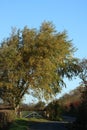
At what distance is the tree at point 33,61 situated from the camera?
193ft

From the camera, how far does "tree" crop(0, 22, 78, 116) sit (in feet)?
193

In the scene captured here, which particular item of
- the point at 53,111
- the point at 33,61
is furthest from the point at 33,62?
the point at 53,111

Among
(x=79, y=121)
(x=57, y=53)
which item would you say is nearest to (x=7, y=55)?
(x=57, y=53)

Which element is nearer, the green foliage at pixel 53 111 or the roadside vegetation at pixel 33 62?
the roadside vegetation at pixel 33 62

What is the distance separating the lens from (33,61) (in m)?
58.8

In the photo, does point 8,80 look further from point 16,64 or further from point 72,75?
point 72,75

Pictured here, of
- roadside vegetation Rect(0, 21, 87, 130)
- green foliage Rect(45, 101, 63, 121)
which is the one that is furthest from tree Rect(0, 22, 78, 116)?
green foliage Rect(45, 101, 63, 121)

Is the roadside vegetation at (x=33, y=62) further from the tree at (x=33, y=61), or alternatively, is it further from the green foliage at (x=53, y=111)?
the green foliage at (x=53, y=111)

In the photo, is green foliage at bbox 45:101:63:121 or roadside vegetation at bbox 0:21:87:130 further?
green foliage at bbox 45:101:63:121

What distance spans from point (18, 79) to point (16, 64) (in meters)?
2.12

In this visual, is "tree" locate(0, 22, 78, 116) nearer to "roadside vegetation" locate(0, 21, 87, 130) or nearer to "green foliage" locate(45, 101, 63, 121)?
"roadside vegetation" locate(0, 21, 87, 130)

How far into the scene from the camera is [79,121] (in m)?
33.4

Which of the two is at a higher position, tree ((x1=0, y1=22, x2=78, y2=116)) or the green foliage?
tree ((x1=0, y1=22, x2=78, y2=116))

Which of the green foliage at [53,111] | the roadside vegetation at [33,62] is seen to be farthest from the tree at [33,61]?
the green foliage at [53,111]
